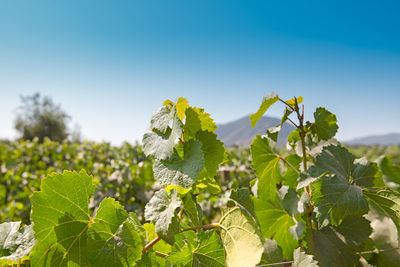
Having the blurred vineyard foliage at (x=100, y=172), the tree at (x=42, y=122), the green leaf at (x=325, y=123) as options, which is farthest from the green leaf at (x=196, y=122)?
the tree at (x=42, y=122)

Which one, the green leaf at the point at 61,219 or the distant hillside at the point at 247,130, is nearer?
the green leaf at the point at 61,219

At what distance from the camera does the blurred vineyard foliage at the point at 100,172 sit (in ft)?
9.73

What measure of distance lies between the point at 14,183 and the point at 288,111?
4.13m

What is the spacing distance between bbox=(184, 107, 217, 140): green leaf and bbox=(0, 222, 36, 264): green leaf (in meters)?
0.48

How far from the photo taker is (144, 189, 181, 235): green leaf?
64cm

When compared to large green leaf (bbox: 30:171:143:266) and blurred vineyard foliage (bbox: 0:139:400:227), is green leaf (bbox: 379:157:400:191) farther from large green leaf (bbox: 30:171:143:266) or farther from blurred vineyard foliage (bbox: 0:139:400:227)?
large green leaf (bbox: 30:171:143:266)

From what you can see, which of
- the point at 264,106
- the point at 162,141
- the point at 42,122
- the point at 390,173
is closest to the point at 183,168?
the point at 162,141

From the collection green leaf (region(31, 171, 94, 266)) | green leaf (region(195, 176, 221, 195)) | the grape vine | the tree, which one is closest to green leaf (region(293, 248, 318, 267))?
the grape vine

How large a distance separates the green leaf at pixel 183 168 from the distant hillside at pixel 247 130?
13.3 inches

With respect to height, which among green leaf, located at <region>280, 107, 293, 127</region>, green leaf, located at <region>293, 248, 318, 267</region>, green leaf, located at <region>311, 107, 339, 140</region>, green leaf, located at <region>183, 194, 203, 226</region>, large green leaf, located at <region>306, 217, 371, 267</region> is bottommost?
large green leaf, located at <region>306, 217, 371, 267</region>

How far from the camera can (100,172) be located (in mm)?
3434

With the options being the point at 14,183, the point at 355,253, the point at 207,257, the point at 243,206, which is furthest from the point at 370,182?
the point at 14,183

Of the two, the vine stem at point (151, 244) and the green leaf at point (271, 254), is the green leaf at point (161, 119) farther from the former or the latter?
the green leaf at point (271, 254)

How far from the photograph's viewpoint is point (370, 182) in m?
0.96
